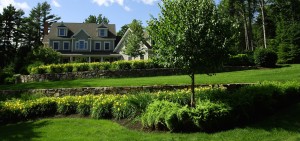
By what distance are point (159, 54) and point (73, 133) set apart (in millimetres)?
3686

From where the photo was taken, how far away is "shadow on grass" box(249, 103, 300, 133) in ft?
30.1

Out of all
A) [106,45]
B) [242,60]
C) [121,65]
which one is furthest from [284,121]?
[106,45]

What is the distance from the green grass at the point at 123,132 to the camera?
8.53 m

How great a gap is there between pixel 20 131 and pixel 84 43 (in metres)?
35.3

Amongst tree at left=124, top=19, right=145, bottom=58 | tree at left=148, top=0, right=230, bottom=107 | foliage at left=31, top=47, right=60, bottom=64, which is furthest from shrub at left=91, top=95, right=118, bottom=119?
tree at left=124, top=19, right=145, bottom=58

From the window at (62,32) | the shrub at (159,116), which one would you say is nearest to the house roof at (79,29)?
the window at (62,32)

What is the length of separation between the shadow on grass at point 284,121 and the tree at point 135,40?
83.5ft

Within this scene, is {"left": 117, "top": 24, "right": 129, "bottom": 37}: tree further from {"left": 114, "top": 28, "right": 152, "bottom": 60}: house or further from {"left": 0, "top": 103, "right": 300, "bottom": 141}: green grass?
{"left": 0, "top": 103, "right": 300, "bottom": 141}: green grass

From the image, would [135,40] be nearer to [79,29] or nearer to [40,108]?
[79,29]

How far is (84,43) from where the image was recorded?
1754 inches

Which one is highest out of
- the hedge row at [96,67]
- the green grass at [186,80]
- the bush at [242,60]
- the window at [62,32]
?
the window at [62,32]

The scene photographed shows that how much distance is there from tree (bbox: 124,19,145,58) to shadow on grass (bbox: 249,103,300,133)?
25.4m

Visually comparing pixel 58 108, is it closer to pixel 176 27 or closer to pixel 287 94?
pixel 176 27

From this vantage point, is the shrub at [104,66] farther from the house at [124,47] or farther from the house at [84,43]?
the house at [84,43]
